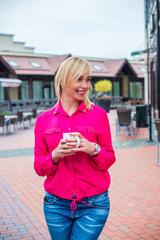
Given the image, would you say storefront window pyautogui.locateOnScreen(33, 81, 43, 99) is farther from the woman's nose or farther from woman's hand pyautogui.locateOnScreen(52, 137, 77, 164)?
woman's hand pyautogui.locateOnScreen(52, 137, 77, 164)

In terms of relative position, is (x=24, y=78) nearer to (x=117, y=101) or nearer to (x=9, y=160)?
(x=117, y=101)

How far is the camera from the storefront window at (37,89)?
30.9 meters

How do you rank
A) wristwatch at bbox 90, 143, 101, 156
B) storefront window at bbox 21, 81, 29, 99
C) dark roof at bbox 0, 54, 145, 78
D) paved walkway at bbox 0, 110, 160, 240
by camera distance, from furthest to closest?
storefront window at bbox 21, 81, 29, 99
dark roof at bbox 0, 54, 145, 78
paved walkway at bbox 0, 110, 160, 240
wristwatch at bbox 90, 143, 101, 156

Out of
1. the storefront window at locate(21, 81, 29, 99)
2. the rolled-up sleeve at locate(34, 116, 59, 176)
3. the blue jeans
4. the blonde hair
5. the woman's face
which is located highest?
the storefront window at locate(21, 81, 29, 99)

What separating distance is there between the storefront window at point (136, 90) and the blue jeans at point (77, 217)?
37.2 m

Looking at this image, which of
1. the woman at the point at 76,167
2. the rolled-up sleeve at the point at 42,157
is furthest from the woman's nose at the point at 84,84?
the rolled-up sleeve at the point at 42,157

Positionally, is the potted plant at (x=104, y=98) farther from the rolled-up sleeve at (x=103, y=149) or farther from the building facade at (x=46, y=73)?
the rolled-up sleeve at (x=103, y=149)

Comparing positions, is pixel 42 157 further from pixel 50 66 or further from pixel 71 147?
pixel 50 66

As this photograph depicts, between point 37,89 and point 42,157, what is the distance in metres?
29.6

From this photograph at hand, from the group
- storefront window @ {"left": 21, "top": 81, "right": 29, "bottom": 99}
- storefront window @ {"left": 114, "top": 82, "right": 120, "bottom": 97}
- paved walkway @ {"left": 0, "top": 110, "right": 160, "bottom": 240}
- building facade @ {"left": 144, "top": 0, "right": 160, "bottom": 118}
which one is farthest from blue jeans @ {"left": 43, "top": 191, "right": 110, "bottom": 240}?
storefront window @ {"left": 114, "top": 82, "right": 120, "bottom": 97}

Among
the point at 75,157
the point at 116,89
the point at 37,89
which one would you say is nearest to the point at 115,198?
the point at 75,157

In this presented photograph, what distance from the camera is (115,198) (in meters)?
5.25

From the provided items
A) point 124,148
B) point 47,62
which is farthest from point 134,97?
point 124,148

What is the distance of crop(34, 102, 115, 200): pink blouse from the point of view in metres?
1.85
